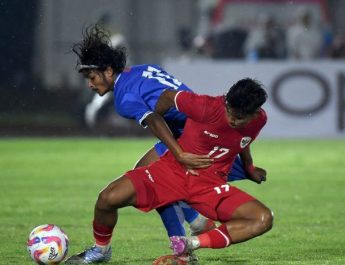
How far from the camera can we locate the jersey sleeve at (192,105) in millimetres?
9258

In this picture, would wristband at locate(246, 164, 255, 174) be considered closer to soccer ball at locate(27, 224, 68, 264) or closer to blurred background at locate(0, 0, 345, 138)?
soccer ball at locate(27, 224, 68, 264)

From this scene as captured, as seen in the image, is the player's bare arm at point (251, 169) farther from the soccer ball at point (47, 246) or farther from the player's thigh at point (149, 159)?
the soccer ball at point (47, 246)

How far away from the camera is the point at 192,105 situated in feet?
30.4

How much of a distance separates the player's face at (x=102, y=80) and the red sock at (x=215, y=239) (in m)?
1.67

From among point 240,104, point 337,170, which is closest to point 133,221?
point 240,104

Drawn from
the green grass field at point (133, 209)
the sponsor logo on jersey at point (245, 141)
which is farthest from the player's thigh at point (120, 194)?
the sponsor logo on jersey at point (245, 141)

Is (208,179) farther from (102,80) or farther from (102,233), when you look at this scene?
(102,80)

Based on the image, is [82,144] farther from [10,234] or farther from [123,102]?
[123,102]

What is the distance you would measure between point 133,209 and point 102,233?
4729mm

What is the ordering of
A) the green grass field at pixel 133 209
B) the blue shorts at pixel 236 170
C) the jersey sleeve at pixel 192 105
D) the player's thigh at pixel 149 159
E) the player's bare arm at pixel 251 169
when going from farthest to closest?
the green grass field at pixel 133 209 → the player's thigh at pixel 149 159 → the blue shorts at pixel 236 170 → the player's bare arm at pixel 251 169 → the jersey sleeve at pixel 192 105

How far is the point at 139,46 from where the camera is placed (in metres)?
28.5

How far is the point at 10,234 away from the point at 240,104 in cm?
351

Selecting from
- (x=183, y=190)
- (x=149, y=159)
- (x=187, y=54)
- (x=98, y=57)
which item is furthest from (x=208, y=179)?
(x=187, y=54)

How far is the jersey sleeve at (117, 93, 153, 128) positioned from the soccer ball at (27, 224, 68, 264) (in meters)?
1.11
